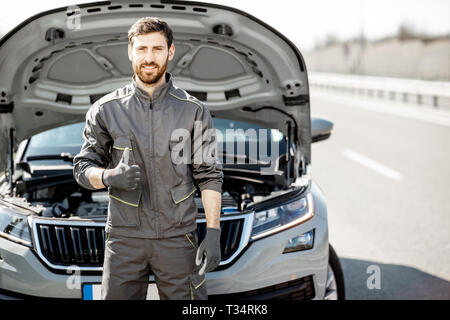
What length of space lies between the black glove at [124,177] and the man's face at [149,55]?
401 millimetres

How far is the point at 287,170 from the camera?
379 centimetres

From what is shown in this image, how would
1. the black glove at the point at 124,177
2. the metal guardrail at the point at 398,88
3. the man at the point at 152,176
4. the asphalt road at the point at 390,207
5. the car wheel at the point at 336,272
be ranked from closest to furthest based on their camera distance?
the black glove at the point at 124,177
the man at the point at 152,176
the car wheel at the point at 336,272
the asphalt road at the point at 390,207
the metal guardrail at the point at 398,88

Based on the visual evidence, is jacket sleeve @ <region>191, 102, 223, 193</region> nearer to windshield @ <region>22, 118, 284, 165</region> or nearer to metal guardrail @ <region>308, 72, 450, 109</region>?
windshield @ <region>22, 118, 284, 165</region>

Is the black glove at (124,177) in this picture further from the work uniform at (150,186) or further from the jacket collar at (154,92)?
the jacket collar at (154,92)

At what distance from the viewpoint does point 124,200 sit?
2.45 m

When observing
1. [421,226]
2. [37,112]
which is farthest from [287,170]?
[421,226]

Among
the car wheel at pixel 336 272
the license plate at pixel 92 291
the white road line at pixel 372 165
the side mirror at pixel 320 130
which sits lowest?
the white road line at pixel 372 165

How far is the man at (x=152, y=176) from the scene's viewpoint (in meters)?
2.42

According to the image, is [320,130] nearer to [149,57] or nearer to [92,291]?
[149,57]

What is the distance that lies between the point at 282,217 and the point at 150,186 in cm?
98

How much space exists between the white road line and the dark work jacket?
5.85 meters

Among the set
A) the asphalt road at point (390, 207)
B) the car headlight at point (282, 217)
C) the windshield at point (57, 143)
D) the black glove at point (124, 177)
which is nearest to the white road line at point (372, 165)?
the asphalt road at point (390, 207)

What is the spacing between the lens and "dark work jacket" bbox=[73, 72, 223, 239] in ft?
7.96

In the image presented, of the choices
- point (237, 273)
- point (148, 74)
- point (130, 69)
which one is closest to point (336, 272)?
point (237, 273)
